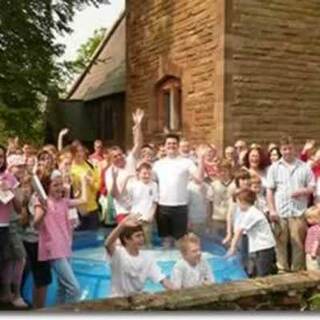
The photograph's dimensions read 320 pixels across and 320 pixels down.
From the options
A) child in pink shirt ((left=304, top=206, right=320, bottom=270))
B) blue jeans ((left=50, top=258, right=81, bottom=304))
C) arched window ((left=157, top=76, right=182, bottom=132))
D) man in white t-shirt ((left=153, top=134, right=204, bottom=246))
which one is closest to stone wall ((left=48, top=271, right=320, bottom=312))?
blue jeans ((left=50, top=258, right=81, bottom=304))

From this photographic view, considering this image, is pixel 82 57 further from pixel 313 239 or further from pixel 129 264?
pixel 313 239

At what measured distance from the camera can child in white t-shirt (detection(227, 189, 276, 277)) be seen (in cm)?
349

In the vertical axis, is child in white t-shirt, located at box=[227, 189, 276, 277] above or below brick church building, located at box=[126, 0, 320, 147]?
below

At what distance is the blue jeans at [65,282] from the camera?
315cm

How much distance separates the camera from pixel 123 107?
356 cm

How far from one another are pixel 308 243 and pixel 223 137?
66 cm

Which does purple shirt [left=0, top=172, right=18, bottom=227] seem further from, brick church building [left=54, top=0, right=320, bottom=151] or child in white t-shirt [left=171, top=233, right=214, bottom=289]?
child in white t-shirt [left=171, top=233, right=214, bottom=289]

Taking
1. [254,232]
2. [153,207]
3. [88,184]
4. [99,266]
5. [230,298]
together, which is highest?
[88,184]

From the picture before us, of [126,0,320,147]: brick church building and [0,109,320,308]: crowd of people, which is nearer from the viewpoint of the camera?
[0,109,320,308]: crowd of people

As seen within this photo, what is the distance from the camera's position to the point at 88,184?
346 centimetres

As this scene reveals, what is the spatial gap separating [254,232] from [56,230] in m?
0.93

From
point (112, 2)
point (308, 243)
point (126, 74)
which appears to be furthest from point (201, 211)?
point (112, 2)

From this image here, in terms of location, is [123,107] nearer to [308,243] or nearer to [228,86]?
[228,86]

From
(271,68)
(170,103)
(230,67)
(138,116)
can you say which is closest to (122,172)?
(138,116)
